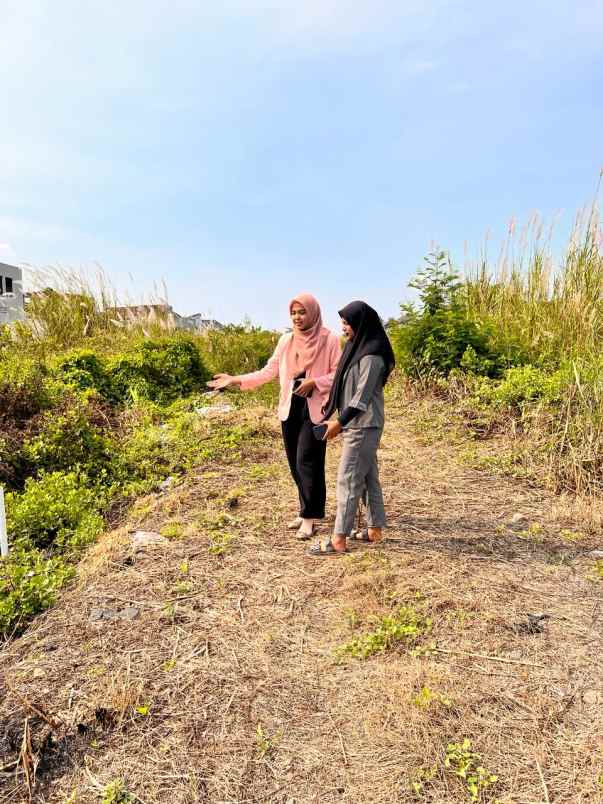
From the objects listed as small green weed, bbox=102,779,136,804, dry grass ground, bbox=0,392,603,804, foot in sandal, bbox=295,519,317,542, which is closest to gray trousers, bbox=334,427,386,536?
dry grass ground, bbox=0,392,603,804

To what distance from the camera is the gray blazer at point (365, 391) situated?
352 cm

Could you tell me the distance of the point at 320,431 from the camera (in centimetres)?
380

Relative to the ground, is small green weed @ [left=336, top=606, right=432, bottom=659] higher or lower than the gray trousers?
lower

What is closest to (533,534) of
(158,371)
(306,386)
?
(306,386)

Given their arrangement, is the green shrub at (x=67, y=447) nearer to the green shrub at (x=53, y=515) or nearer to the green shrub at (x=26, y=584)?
the green shrub at (x=53, y=515)

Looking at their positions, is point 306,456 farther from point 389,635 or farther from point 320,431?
point 389,635

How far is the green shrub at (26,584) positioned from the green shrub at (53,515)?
278mm

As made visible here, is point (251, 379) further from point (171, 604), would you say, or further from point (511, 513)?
point (511, 513)

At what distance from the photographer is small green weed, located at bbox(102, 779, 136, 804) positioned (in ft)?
6.89

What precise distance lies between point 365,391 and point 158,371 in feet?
20.2

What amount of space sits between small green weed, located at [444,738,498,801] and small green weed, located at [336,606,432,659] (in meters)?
0.63

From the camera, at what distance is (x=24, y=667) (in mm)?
2807

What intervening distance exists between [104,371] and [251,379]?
14.6 ft

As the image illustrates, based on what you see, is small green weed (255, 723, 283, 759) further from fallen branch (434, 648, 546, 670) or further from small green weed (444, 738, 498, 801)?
fallen branch (434, 648, 546, 670)
